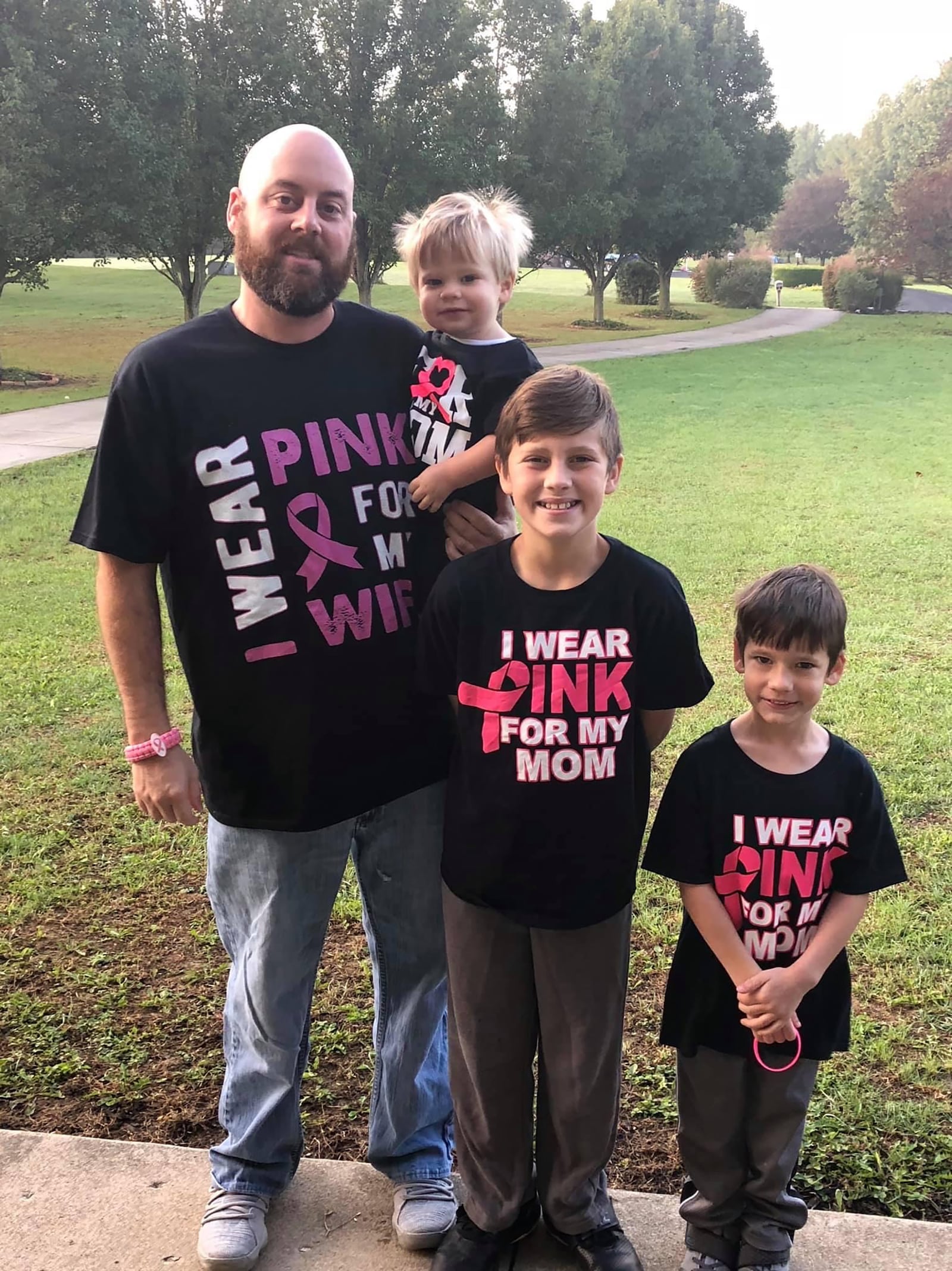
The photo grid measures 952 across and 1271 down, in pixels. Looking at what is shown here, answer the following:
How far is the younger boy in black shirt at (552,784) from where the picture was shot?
203 centimetres

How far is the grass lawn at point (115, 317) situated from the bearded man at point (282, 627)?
13715 mm

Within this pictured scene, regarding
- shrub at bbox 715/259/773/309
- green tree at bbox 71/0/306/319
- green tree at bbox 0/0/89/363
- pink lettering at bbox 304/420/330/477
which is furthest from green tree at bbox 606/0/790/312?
pink lettering at bbox 304/420/330/477

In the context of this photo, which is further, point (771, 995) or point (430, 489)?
point (430, 489)

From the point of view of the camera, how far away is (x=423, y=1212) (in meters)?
2.36

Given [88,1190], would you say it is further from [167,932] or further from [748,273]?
[748,273]

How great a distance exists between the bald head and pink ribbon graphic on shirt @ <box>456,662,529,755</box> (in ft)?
3.10

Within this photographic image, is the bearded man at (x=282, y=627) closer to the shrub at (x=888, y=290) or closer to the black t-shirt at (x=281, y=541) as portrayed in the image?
the black t-shirt at (x=281, y=541)

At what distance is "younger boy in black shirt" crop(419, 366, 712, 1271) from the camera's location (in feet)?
6.67

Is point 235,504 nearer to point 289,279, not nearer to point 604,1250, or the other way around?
point 289,279

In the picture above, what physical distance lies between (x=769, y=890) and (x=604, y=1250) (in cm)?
80

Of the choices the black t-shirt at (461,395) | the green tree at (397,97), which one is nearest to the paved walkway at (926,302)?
the green tree at (397,97)

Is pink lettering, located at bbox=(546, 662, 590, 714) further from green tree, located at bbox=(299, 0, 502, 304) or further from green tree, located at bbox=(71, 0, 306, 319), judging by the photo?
green tree, located at bbox=(299, 0, 502, 304)

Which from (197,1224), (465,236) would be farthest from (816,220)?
(197,1224)

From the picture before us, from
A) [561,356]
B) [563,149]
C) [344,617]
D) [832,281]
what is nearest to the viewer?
[344,617]
